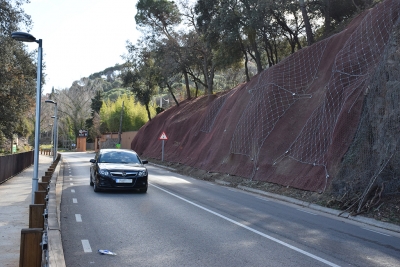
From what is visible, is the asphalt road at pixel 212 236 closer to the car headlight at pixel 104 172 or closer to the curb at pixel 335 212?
the curb at pixel 335 212

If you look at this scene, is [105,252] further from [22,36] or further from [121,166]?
[121,166]

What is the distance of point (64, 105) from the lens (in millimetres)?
95312

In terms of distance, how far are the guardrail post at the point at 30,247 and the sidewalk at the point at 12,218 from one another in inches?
61.2

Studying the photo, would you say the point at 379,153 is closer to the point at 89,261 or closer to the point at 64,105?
the point at 89,261

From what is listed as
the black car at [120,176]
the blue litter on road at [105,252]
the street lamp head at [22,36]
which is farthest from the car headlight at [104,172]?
the blue litter on road at [105,252]

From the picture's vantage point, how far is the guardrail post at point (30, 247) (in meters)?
5.04

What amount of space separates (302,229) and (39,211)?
5642mm

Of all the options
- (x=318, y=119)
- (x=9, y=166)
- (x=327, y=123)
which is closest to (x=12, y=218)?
(x=9, y=166)

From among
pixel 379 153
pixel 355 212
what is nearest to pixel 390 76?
pixel 379 153

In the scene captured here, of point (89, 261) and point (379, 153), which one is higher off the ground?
point (379, 153)

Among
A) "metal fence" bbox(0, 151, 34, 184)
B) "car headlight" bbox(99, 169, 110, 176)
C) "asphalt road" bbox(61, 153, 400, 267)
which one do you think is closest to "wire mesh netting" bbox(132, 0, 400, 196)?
"asphalt road" bbox(61, 153, 400, 267)

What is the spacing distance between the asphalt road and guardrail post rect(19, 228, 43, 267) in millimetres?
1542

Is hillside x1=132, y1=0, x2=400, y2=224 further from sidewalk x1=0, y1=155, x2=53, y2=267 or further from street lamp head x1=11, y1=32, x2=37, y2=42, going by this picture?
street lamp head x1=11, y1=32, x2=37, y2=42

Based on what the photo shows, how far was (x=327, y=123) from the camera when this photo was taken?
1911cm
